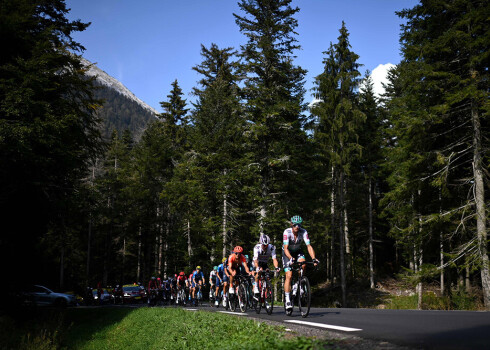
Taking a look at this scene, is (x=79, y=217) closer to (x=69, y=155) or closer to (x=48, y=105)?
(x=69, y=155)

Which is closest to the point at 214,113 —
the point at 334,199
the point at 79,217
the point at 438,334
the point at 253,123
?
the point at 253,123

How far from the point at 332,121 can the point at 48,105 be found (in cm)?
2018

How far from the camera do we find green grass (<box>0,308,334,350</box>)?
20.8 ft

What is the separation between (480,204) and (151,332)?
12720 mm

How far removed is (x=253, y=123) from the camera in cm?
2506

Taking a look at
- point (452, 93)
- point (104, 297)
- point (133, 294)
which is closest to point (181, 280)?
point (133, 294)

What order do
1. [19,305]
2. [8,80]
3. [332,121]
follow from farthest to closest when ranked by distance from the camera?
[332,121] → [19,305] → [8,80]

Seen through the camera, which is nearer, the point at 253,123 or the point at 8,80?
the point at 8,80

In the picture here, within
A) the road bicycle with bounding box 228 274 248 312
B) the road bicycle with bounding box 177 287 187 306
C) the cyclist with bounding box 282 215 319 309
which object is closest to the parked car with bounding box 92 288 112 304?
the road bicycle with bounding box 177 287 187 306

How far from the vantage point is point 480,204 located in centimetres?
1505

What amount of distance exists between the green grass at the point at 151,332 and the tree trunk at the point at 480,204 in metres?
9.62

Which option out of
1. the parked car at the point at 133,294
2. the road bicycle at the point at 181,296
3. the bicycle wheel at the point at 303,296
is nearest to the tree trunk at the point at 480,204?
the bicycle wheel at the point at 303,296

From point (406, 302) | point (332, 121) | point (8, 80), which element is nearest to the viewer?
point (8, 80)

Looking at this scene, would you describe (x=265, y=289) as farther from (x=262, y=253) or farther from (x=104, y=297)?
(x=104, y=297)
